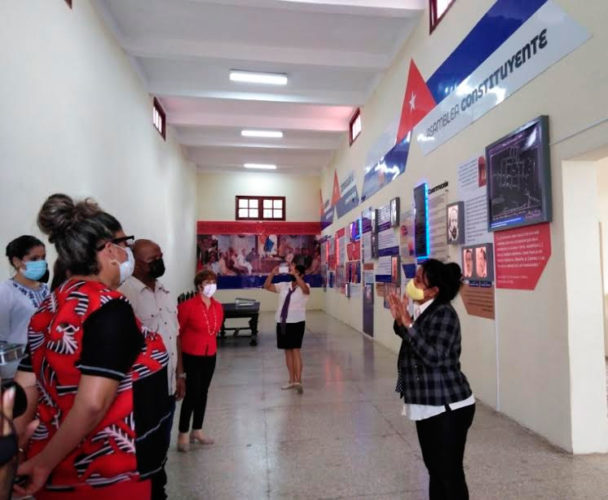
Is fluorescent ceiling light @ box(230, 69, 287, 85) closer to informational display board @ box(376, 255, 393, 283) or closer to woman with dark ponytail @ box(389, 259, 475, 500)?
informational display board @ box(376, 255, 393, 283)

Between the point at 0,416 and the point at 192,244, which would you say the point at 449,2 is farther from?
the point at 192,244

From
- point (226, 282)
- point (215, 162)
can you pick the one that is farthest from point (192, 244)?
point (215, 162)

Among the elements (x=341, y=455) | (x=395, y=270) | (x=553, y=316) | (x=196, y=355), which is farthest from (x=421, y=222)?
(x=196, y=355)

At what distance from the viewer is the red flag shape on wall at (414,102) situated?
17.8ft

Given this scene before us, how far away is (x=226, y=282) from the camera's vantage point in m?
14.4

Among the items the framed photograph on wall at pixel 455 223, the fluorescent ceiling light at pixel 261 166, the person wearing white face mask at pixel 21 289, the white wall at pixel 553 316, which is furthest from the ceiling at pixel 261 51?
the person wearing white face mask at pixel 21 289

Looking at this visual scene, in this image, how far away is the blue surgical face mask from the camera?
8.76ft

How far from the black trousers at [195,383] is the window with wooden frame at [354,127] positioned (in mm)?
Result: 7319

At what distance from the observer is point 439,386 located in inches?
72.2

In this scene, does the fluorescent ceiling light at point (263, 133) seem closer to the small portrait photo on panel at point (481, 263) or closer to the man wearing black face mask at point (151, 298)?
the small portrait photo on panel at point (481, 263)

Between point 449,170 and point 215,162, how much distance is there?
1009 cm

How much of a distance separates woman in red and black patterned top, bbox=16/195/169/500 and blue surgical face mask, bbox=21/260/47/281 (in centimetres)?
169

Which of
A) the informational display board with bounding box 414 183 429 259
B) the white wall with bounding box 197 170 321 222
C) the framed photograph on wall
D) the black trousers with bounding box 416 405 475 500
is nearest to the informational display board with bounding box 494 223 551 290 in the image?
the framed photograph on wall

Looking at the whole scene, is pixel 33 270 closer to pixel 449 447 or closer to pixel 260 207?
pixel 449 447
